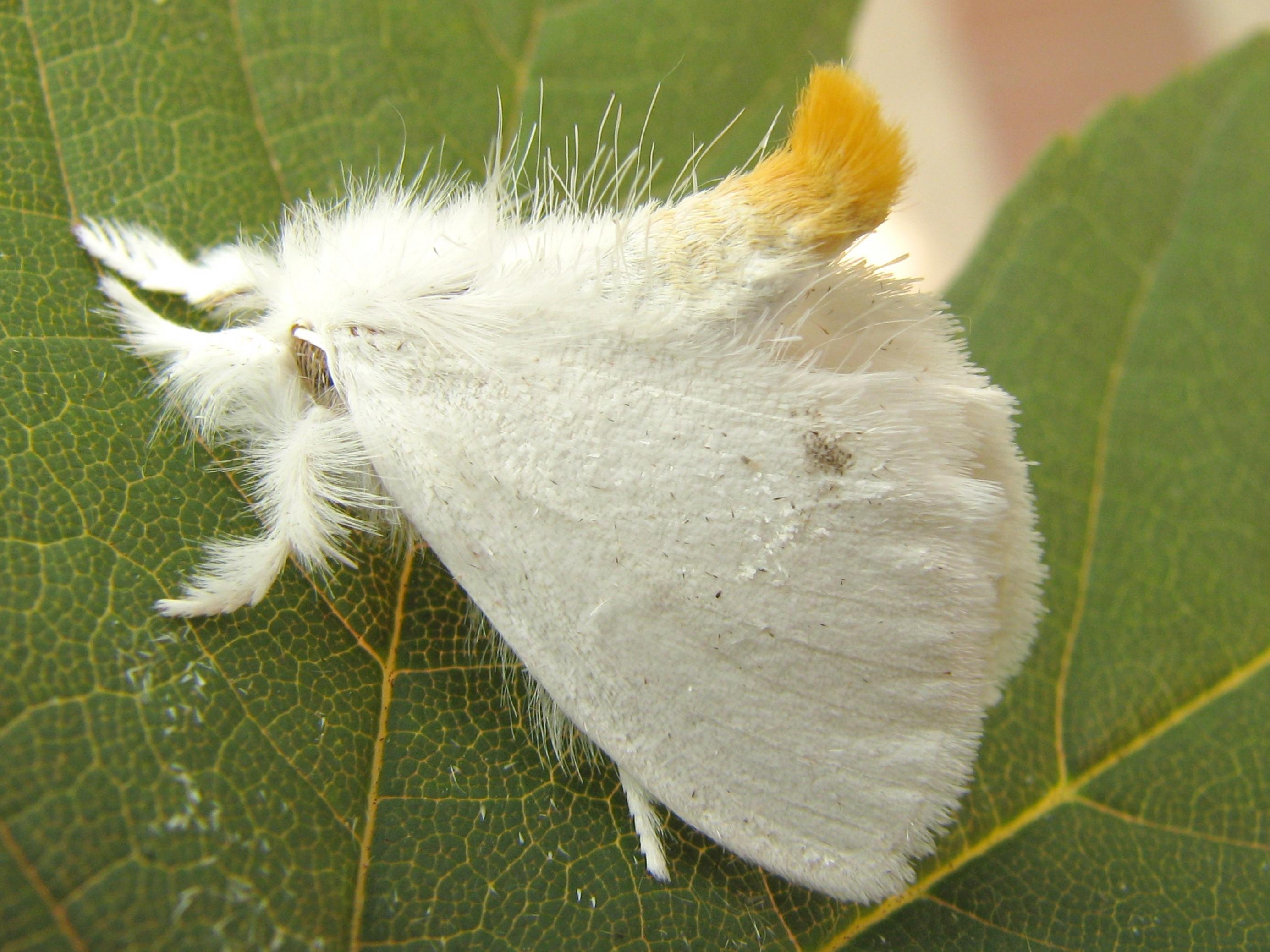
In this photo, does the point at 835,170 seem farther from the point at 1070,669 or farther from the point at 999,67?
the point at 999,67

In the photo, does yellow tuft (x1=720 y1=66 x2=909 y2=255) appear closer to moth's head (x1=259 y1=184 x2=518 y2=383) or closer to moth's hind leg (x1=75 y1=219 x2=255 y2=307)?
moth's head (x1=259 y1=184 x2=518 y2=383)

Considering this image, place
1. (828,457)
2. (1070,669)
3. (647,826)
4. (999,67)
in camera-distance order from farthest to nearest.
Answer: (999,67) < (1070,669) < (647,826) < (828,457)

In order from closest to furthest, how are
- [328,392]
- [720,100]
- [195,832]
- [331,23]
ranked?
1. [195,832]
2. [328,392]
3. [331,23]
4. [720,100]

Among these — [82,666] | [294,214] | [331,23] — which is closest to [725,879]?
[82,666]

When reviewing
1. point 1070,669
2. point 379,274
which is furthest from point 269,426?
point 1070,669

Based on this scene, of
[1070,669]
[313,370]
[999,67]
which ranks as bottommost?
[1070,669]

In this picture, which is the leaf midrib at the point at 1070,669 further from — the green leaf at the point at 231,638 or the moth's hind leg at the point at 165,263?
the moth's hind leg at the point at 165,263

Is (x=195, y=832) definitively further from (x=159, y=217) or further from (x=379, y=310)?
(x=159, y=217)
